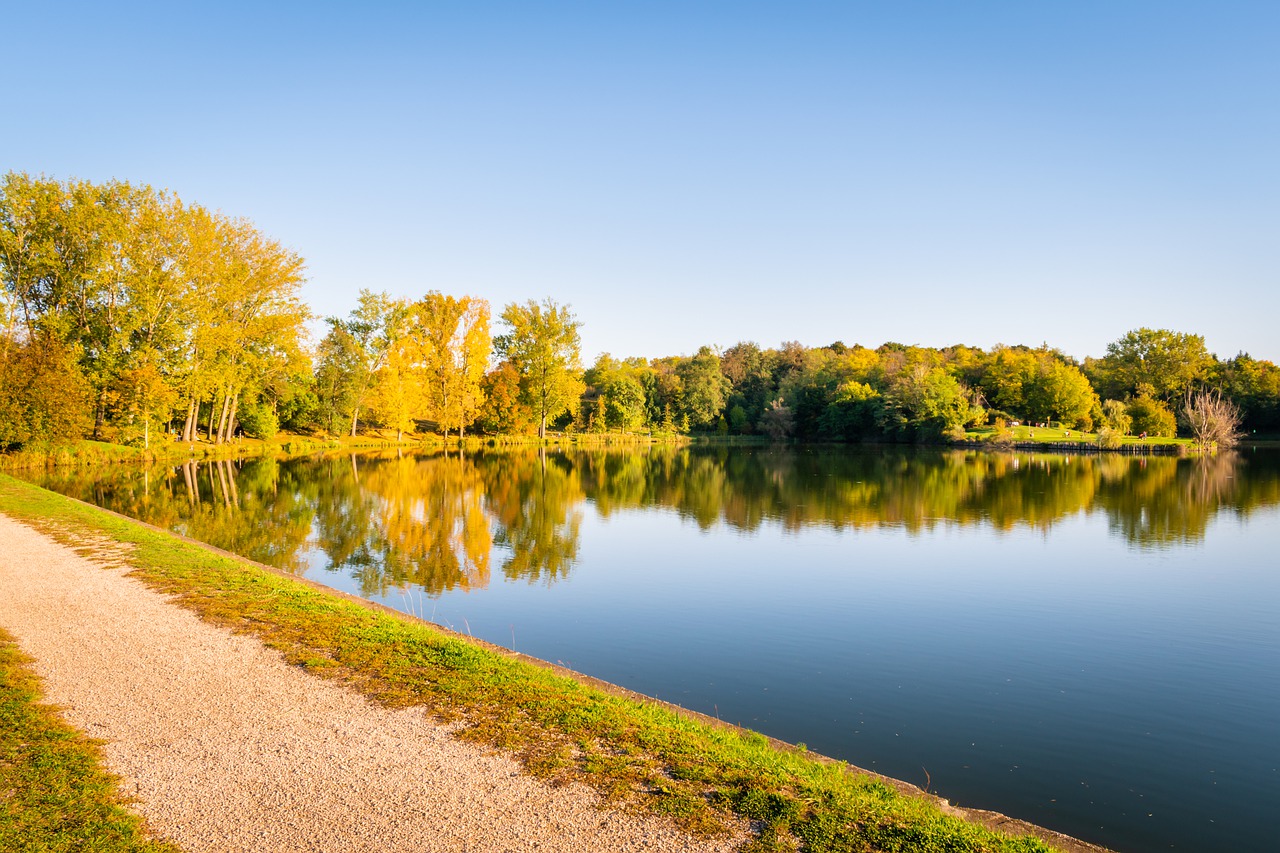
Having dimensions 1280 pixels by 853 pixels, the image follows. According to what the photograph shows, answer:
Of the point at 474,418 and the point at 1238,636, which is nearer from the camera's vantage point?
the point at 1238,636

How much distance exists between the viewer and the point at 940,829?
461 centimetres

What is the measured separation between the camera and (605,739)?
5812 mm

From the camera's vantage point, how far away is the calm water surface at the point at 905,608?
23.0 feet

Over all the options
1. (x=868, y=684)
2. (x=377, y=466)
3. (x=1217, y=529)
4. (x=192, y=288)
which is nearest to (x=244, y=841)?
(x=868, y=684)

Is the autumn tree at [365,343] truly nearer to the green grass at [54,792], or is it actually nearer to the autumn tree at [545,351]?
the autumn tree at [545,351]

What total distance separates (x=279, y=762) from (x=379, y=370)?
56.1 m

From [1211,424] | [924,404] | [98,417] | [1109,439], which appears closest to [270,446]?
[98,417]

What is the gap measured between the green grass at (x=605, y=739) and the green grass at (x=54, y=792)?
206cm

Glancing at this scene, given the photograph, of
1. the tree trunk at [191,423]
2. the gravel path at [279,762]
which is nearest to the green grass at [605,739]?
the gravel path at [279,762]

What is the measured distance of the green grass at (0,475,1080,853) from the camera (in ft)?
15.0

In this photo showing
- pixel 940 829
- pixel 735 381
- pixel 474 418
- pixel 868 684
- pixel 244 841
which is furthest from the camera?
pixel 735 381

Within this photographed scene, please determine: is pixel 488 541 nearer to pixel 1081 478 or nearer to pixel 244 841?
pixel 244 841

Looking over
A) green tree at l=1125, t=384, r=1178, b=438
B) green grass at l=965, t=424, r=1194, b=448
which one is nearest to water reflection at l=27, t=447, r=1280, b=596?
green grass at l=965, t=424, r=1194, b=448

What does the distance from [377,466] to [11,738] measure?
36.5 metres
